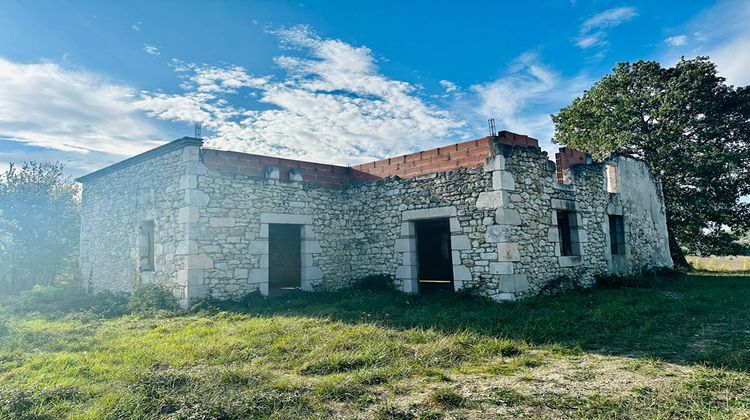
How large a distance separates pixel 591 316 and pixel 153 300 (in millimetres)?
9168

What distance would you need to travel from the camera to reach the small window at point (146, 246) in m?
11.2

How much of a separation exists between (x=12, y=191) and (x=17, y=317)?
12.2 meters

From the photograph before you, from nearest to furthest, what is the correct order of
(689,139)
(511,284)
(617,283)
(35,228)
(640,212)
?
(511,284) → (617,283) → (640,212) → (689,139) → (35,228)

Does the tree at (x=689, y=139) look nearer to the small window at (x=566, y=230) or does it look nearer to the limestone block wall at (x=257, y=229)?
the small window at (x=566, y=230)

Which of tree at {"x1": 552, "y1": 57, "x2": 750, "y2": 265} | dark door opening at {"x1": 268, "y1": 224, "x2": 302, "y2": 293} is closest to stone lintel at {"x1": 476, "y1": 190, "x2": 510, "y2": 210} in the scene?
dark door opening at {"x1": 268, "y1": 224, "x2": 302, "y2": 293}

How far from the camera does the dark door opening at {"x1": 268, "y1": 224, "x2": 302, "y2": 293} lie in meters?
12.2

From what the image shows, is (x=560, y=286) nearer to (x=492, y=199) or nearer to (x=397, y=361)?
(x=492, y=199)

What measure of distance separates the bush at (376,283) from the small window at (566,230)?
14.0 feet

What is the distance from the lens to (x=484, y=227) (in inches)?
355

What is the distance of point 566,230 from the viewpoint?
1072 cm

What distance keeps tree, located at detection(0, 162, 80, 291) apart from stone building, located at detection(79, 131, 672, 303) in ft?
24.8

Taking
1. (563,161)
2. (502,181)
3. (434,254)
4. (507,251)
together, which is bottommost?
(434,254)

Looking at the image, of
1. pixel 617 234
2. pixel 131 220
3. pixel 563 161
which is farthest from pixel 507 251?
pixel 131 220

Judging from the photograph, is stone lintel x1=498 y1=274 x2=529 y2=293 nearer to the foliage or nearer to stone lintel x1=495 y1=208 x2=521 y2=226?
stone lintel x1=495 y1=208 x2=521 y2=226
